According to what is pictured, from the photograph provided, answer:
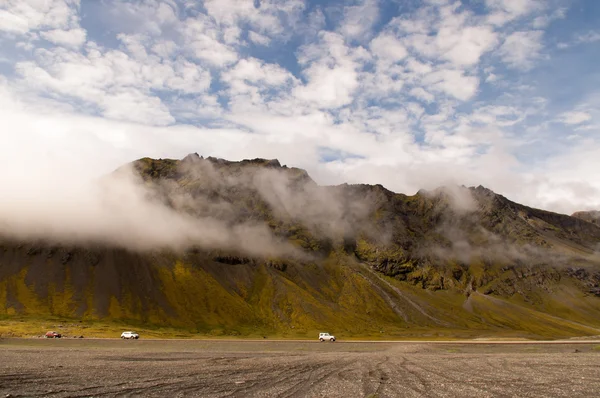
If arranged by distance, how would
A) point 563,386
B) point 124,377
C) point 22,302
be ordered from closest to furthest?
point 563,386 < point 124,377 < point 22,302

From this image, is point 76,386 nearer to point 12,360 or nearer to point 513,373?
point 12,360

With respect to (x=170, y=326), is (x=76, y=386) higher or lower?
higher

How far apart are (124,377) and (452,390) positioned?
2712 centimetres

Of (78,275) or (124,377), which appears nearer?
(124,377)

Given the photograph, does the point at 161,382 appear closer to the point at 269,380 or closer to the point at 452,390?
the point at 269,380

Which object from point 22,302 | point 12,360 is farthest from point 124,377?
point 22,302

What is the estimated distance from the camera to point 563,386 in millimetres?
32031

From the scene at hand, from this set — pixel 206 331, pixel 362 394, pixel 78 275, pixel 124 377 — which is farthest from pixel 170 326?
pixel 362 394

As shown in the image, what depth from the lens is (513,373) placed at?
39.5m

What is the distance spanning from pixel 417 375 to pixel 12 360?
45.8 metres

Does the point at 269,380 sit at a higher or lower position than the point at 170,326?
higher

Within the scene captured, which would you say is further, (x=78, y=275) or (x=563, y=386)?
(x=78, y=275)

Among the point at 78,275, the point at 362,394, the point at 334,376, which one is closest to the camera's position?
the point at 362,394

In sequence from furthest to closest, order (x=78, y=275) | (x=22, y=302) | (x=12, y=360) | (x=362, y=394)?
(x=78, y=275)
(x=22, y=302)
(x=12, y=360)
(x=362, y=394)
